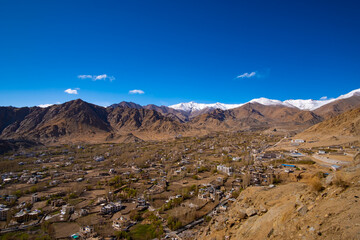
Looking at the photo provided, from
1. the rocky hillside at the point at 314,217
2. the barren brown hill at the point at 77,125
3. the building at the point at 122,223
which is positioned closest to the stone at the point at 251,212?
the rocky hillside at the point at 314,217

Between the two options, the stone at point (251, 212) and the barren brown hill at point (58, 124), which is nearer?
the stone at point (251, 212)

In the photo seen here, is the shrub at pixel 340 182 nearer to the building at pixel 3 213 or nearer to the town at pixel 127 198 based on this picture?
the town at pixel 127 198

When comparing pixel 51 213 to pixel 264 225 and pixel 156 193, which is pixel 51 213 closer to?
pixel 156 193

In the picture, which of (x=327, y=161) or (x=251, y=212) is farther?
(x=327, y=161)

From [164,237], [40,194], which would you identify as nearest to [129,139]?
[40,194]

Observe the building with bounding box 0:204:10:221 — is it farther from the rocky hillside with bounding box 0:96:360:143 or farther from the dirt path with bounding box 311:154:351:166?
the rocky hillside with bounding box 0:96:360:143

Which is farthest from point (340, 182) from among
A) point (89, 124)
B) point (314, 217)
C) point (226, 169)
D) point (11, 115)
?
point (11, 115)

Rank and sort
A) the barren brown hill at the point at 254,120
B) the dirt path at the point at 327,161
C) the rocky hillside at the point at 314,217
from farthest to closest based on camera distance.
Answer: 1. the barren brown hill at the point at 254,120
2. the dirt path at the point at 327,161
3. the rocky hillside at the point at 314,217

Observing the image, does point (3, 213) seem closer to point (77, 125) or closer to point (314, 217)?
point (314, 217)

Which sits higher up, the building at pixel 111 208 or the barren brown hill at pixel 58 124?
the barren brown hill at pixel 58 124

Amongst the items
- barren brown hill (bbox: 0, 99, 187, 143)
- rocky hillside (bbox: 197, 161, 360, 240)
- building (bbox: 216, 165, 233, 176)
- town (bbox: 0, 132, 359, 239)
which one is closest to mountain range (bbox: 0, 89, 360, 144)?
barren brown hill (bbox: 0, 99, 187, 143)

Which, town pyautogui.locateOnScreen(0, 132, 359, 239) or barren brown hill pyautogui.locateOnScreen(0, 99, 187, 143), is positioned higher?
barren brown hill pyautogui.locateOnScreen(0, 99, 187, 143)
